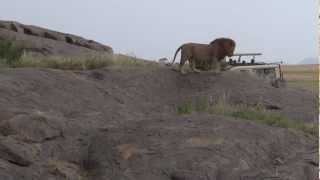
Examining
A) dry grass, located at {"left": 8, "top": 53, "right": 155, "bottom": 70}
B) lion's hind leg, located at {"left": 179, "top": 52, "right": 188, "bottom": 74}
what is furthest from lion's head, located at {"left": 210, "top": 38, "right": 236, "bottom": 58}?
dry grass, located at {"left": 8, "top": 53, "right": 155, "bottom": 70}

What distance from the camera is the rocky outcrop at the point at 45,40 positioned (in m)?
21.8

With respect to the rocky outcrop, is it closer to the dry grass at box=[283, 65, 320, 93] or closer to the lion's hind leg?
the lion's hind leg

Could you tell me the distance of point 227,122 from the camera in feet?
33.0

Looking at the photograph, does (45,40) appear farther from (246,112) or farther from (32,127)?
(32,127)

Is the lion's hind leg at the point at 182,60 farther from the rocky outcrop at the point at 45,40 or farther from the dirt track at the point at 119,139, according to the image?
the rocky outcrop at the point at 45,40

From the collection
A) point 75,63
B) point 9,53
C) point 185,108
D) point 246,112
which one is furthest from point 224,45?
point 9,53

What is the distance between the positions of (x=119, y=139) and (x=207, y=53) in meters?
7.32

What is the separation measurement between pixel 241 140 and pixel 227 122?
821 mm

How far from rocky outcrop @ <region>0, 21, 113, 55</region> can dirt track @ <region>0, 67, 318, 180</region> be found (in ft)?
29.1

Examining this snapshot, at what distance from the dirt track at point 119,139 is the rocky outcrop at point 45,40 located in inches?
349

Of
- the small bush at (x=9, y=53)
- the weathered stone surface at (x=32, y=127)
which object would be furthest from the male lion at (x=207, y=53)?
the weathered stone surface at (x=32, y=127)

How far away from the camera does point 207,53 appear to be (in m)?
16.0

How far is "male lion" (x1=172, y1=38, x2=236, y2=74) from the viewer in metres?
15.8

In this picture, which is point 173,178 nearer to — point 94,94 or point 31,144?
point 31,144
